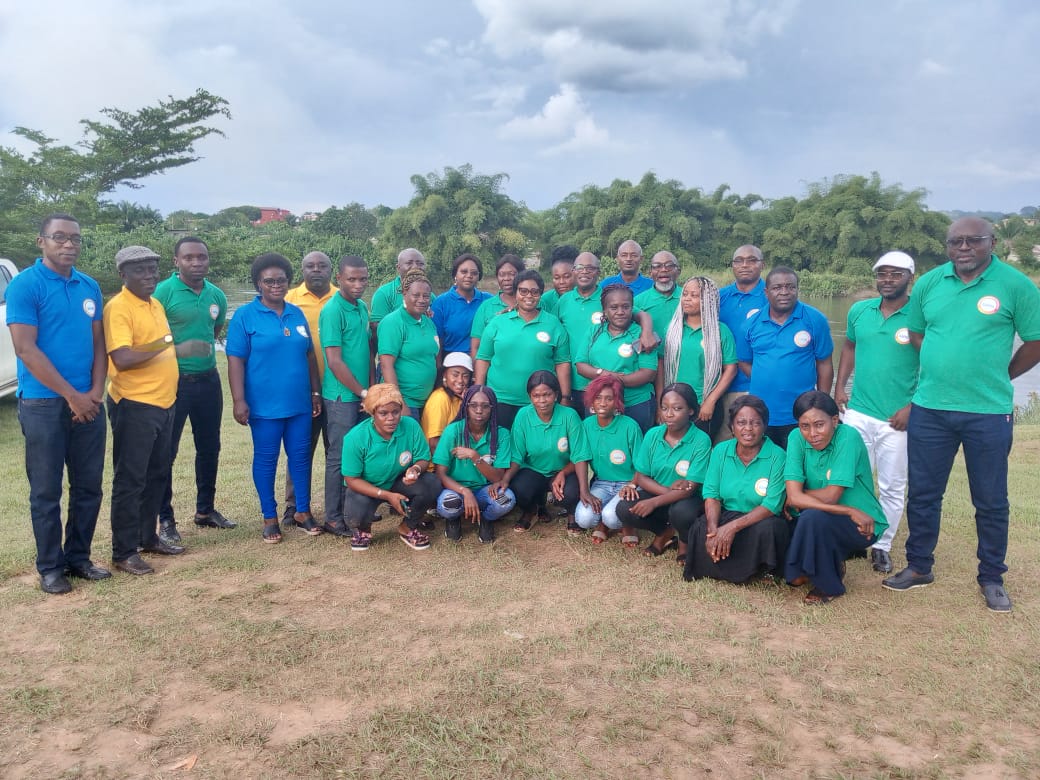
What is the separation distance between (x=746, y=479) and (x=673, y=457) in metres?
0.50

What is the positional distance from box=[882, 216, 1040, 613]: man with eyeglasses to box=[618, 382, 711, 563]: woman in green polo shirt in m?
1.17

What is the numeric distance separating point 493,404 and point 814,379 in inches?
78.8

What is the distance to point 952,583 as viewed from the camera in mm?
4254

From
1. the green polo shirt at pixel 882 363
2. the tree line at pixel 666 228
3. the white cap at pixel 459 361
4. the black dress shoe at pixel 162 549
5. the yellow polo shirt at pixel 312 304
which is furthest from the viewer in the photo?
the tree line at pixel 666 228

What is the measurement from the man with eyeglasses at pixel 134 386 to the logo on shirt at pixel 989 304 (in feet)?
14.1

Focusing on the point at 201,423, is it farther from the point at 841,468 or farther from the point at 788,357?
the point at 841,468

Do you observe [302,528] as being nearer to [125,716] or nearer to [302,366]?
[302,366]

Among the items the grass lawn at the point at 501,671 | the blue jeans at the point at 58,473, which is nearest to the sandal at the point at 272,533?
the grass lawn at the point at 501,671

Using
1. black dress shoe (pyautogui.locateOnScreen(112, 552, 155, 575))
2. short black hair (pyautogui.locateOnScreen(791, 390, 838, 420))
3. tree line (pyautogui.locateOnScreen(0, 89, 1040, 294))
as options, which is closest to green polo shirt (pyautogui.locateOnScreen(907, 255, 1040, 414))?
short black hair (pyautogui.locateOnScreen(791, 390, 838, 420))

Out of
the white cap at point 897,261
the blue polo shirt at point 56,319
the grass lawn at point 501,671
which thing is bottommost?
the grass lawn at point 501,671

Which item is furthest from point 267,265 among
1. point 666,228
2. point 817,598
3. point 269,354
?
point 666,228

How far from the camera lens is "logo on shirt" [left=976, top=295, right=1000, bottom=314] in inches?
149

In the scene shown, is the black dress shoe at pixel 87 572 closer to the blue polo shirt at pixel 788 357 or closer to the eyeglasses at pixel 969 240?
the blue polo shirt at pixel 788 357

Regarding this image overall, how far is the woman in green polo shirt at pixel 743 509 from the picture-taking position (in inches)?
163
